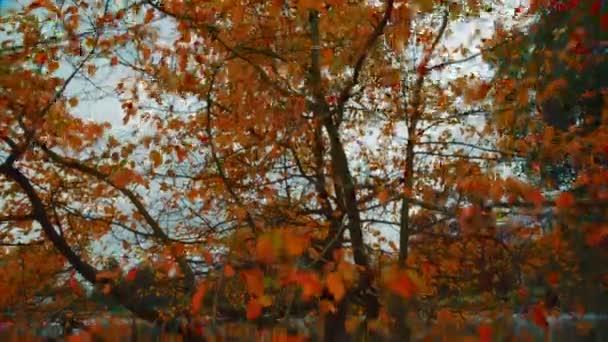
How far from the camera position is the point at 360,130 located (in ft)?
28.6

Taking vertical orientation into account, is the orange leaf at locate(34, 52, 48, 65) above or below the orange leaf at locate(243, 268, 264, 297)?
above

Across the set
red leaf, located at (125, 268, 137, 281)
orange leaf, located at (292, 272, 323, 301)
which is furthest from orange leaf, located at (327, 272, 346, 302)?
red leaf, located at (125, 268, 137, 281)

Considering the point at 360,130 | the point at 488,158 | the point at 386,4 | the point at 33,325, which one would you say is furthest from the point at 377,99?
the point at 33,325

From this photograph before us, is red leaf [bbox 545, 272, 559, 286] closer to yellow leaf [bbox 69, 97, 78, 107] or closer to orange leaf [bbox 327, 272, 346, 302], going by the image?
orange leaf [bbox 327, 272, 346, 302]

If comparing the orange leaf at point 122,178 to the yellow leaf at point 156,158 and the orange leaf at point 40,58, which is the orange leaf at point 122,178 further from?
the orange leaf at point 40,58

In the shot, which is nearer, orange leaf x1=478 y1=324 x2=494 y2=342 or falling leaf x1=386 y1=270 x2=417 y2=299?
falling leaf x1=386 y1=270 x2=417 y2=299

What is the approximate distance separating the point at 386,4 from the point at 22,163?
4.78 metres

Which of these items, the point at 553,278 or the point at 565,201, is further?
the point at 553,278

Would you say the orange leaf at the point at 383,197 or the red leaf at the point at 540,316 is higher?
the orange leaf at the point at 383,197

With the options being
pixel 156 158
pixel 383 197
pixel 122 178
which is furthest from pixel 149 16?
pixel 383 197

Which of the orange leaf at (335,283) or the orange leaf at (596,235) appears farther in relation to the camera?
the orange leaf at (596,235)

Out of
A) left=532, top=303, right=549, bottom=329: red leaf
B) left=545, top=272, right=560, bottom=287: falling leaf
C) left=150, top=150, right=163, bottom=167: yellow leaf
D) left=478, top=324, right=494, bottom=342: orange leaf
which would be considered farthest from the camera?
left=150, top=150, right=163, bottom=167: yellow leaf

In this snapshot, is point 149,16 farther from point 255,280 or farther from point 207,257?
point 255,280

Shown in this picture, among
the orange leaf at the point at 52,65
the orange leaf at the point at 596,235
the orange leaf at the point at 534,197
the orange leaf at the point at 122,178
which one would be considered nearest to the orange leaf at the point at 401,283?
the orange leaf at the point at 534,197
